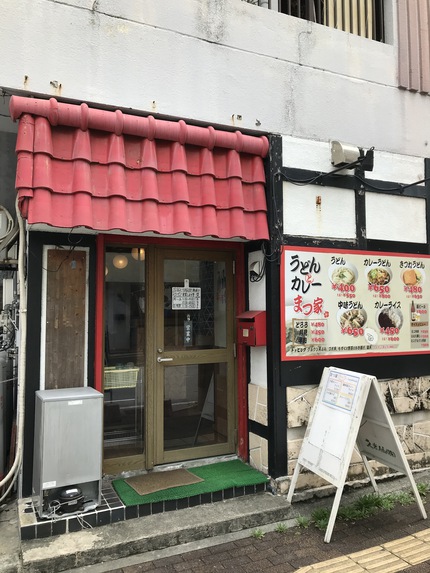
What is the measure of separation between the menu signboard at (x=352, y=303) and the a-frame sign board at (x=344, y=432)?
0.49 metres

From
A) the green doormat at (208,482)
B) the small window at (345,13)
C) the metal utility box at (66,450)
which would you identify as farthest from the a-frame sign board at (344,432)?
the small window at (345,13)

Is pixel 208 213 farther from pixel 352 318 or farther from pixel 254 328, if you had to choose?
pixel 352 318

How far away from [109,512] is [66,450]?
660 millimetres

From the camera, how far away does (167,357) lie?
194 inches

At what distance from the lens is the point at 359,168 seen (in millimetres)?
5125

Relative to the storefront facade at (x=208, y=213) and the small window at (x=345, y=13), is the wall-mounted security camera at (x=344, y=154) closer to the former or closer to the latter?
the storefront facade at (x=208, y=213)

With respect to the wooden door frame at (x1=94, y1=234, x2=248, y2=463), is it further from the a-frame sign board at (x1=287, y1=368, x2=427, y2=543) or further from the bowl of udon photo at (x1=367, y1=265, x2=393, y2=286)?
the bowl of udon photo at (x1=367, y1=265, x2=393, y2=286)

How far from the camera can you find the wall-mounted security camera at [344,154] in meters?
4.88

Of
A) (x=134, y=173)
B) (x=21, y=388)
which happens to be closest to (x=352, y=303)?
(x=134, y=173)

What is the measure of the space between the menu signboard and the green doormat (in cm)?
131

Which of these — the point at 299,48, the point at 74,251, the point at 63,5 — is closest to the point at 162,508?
the point at 74,251

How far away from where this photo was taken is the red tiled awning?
388cm

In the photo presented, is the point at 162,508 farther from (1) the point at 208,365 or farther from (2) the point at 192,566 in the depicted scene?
(1) the point at 208,365

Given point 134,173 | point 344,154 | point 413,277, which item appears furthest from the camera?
point 413,277
